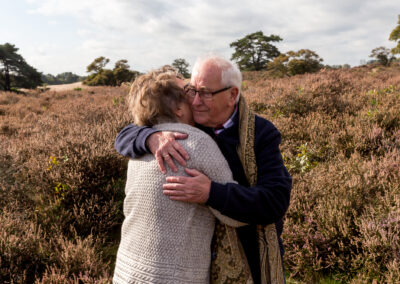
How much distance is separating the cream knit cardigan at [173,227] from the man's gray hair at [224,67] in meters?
0.51

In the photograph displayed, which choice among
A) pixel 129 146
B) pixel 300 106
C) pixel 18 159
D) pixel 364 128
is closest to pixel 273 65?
pixel 300 106

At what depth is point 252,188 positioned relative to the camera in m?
1.45

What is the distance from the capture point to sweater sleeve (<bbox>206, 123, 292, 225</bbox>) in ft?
4.38

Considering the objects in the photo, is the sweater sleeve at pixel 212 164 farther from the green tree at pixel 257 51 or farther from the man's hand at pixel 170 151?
the green tree at pixel 257 51

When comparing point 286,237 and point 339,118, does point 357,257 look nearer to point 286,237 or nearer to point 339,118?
point 286,237

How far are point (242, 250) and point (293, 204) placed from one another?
6.78 ft

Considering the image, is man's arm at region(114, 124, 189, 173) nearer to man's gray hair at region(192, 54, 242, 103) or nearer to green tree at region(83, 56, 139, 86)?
man's gray hair at region(192, 54, 242, 103)

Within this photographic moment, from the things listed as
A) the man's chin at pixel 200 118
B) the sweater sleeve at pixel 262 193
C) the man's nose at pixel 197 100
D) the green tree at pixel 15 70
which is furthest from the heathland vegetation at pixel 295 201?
the green tree at pixel 15 70

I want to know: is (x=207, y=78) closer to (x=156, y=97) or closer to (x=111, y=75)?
(x=156, y=97)

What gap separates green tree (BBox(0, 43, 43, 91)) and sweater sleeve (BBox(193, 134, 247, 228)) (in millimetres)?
34674

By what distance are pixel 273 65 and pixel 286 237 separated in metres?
20.7

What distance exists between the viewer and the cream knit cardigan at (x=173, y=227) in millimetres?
1352

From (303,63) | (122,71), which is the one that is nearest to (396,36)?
(303,63)

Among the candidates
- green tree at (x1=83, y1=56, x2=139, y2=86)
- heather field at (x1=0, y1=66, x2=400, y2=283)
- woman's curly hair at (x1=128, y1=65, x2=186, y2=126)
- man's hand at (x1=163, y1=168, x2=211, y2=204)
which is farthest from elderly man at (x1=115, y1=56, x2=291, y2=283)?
green tree at (x1=83, y1=56, x2=139, y2=86)
